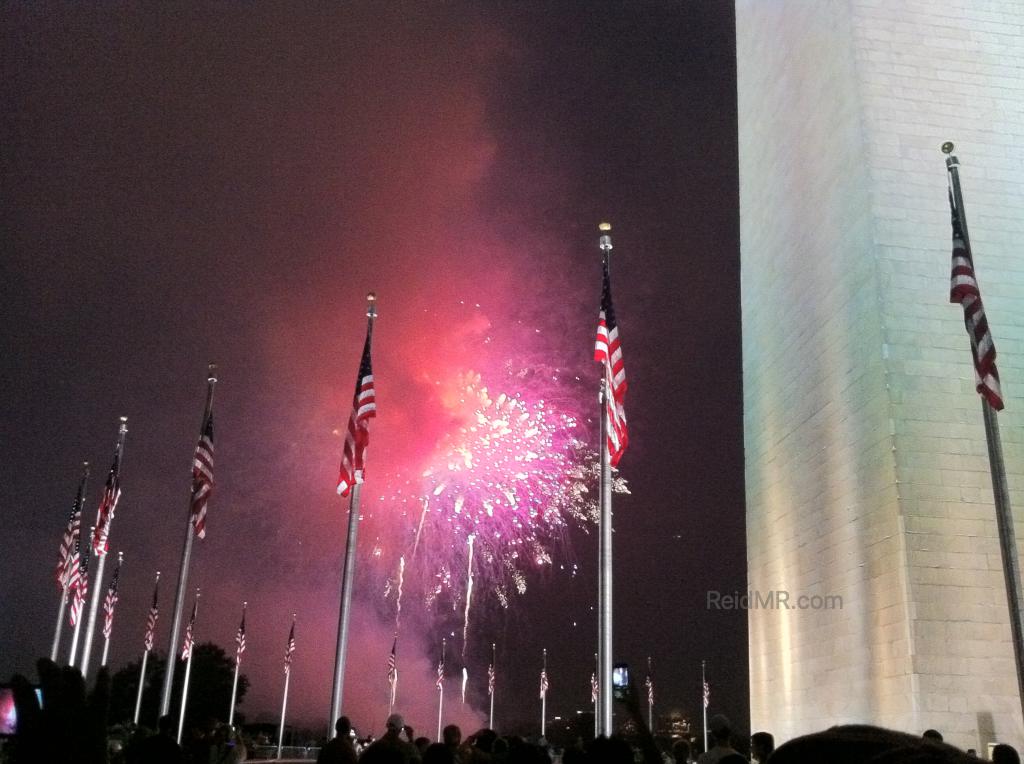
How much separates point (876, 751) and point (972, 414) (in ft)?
70.8

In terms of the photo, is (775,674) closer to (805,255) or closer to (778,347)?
(778,347)

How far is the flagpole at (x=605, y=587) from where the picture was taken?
17562 millimetres

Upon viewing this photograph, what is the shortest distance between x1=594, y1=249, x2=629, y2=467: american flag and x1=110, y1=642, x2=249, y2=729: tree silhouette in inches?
2540

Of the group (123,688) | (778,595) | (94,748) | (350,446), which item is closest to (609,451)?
(350,446)

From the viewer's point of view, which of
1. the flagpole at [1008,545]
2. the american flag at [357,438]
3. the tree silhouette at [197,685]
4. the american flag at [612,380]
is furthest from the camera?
the tree silhouette at [197,685]

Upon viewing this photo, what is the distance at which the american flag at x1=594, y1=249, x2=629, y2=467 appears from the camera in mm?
18875

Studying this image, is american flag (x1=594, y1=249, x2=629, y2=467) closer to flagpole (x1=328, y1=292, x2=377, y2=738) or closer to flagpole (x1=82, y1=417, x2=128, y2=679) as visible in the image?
flagpole (x1=328, y1=292, x2=377, y2=738)

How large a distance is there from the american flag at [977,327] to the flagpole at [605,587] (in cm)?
618

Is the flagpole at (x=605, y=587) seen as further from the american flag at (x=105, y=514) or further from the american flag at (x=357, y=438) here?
the american flag at (x=105, y=514)

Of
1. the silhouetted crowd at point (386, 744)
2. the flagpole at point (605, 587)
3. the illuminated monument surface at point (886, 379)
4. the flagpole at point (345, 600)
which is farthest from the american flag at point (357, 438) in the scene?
the silhouetted crowd at point (386, 744)

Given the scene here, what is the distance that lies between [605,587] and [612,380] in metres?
3.76

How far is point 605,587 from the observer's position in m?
18.8

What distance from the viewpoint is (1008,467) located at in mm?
20875

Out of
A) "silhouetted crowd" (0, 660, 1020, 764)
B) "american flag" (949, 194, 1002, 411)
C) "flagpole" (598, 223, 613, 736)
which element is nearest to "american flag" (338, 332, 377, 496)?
"flagpole" (598, 223, 613, 736)
